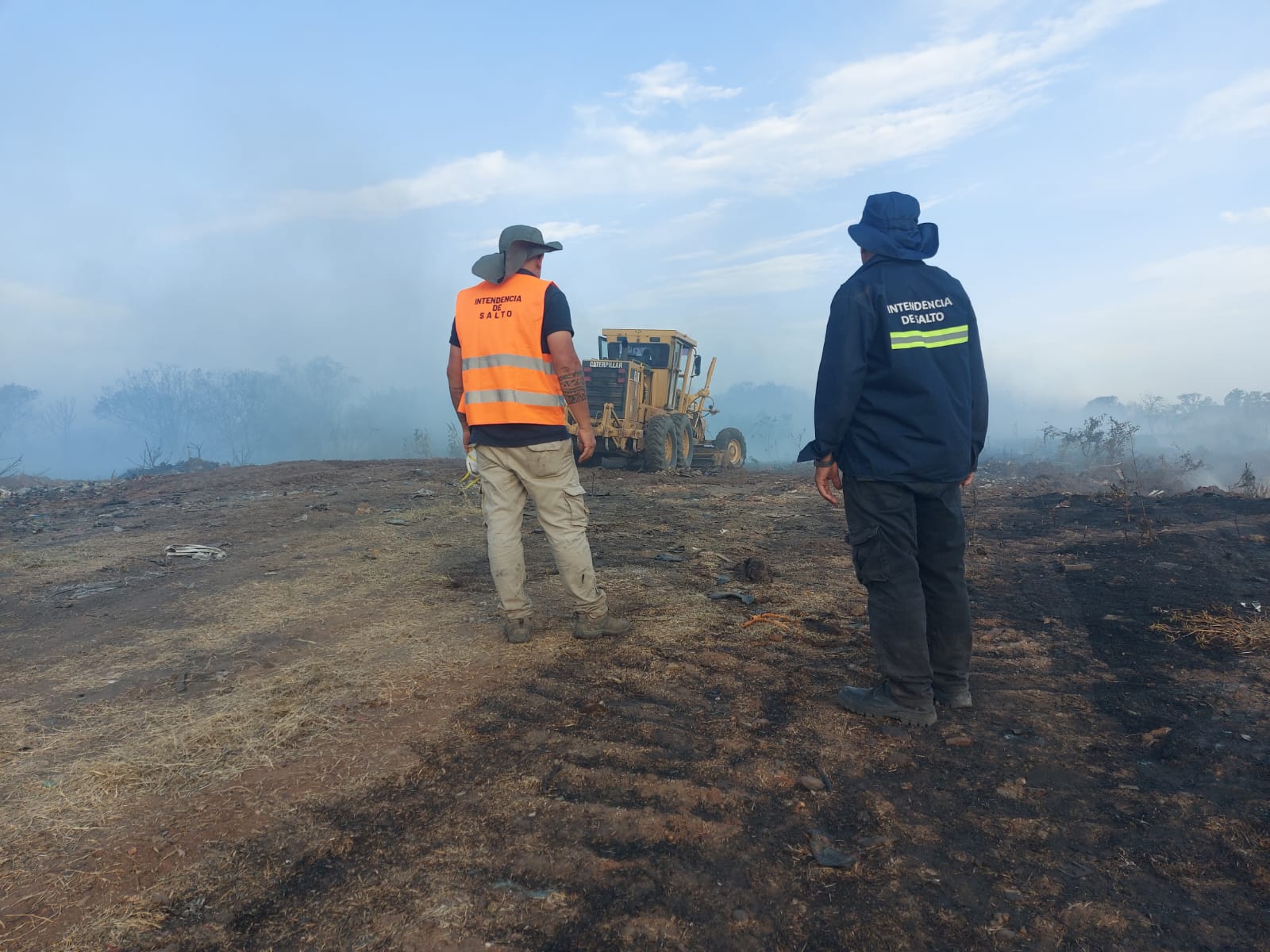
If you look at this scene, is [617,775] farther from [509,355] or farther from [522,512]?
[509,355]

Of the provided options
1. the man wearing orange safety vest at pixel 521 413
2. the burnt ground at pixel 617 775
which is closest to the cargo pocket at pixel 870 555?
the burnt ground at pixel 617 775

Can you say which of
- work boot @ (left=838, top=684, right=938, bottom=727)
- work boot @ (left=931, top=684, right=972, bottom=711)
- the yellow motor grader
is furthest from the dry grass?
the yellow motor grader

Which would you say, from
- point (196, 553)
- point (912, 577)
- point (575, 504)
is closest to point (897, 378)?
point (912, 577)

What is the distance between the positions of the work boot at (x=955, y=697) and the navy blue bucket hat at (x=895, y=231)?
72.3 inches

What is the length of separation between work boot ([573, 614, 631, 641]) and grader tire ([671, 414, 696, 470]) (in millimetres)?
11383

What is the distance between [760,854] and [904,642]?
1.16 m

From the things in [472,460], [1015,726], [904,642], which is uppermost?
[472,460]

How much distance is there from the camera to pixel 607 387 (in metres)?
14.4

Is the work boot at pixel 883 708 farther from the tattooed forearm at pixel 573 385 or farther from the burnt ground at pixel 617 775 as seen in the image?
the tattooed forearm at pixel 573 385

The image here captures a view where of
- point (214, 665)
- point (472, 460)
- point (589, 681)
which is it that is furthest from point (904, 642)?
point (214, 665)

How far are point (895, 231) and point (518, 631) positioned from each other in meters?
2.64

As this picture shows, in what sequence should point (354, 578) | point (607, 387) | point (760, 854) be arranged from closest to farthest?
point (760, 854) → point (354, 578) → point (607, 387)

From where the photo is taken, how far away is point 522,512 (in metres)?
3.74

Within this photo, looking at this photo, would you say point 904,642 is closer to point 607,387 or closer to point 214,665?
point 214,665
